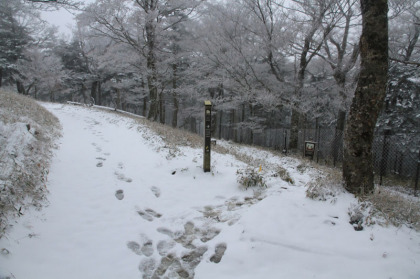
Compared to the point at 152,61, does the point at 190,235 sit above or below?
below

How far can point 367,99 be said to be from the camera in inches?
153

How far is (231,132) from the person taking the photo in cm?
2686

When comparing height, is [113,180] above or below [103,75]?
below

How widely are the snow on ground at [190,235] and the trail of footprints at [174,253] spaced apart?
14 mm

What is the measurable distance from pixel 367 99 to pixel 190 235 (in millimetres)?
3607

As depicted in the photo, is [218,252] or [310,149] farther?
[310,149]

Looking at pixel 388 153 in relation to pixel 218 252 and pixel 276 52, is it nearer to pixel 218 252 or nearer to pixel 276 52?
pixel 276 52

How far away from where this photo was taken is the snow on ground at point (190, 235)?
268 centimetres

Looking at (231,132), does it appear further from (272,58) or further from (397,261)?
(397,261)

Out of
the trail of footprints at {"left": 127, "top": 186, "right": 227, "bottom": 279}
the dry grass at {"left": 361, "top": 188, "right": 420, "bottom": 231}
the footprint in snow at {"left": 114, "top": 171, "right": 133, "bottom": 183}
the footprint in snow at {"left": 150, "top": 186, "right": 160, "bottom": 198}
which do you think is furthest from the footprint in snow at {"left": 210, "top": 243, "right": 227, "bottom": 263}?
the footprint in snow at {"left": 114, "top": 171, "right": 133, "bottom": 183}

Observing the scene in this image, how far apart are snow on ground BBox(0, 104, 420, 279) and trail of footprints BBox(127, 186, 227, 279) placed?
0.01m

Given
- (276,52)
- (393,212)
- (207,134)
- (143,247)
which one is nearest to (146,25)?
(276,52)

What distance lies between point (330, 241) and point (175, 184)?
3.43m

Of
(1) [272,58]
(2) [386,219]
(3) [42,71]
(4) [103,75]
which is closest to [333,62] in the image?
(1) [272,58]
